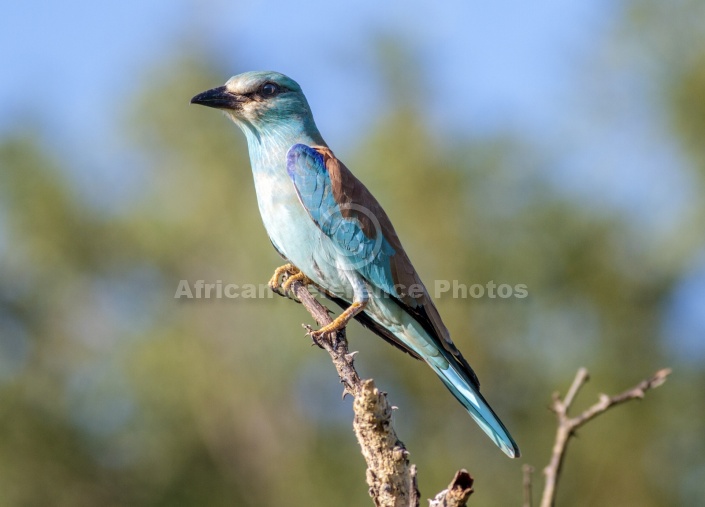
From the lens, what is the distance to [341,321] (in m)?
4.69

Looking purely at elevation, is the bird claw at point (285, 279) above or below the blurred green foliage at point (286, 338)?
above

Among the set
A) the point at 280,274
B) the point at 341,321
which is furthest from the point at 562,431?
the point at 280,274

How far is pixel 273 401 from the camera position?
589 inches

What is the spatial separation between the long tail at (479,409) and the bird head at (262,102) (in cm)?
176

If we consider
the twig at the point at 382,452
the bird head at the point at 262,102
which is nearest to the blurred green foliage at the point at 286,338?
the bird head at the point at 262,102

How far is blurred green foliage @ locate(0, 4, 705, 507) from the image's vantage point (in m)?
13.3

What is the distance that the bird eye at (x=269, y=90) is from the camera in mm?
5742

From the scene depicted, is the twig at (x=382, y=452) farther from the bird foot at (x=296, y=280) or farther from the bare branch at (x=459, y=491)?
the bird foot at (x=296, y=280)

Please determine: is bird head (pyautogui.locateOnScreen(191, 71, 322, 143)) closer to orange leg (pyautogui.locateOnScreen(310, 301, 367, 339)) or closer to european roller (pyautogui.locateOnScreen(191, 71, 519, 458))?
european roller (pyautogui.locateOnScreen(191, 71, 519, 458))

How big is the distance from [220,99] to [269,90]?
1.04 feet

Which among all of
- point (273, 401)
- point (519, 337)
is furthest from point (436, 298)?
point (273, 401)

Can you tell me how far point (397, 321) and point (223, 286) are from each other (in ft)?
33.0

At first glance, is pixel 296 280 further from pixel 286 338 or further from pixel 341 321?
pixel 286 338

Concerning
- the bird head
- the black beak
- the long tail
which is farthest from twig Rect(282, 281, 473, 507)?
the black beak
